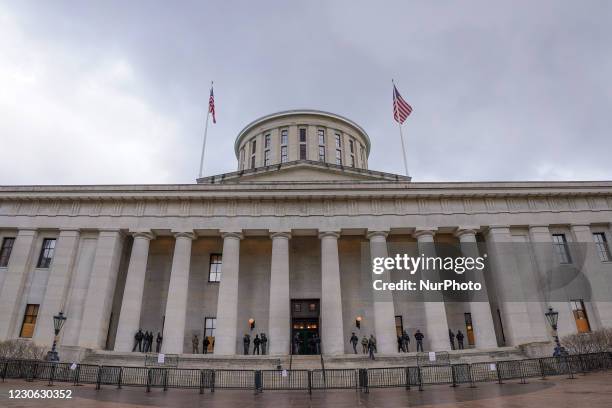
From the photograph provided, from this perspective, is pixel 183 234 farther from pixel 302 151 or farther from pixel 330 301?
pixel 302 151

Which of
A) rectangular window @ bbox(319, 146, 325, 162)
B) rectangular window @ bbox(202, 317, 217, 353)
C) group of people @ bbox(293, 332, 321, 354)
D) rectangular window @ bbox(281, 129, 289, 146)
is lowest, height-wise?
group of people @ bbox(293, 332, 321, 354)

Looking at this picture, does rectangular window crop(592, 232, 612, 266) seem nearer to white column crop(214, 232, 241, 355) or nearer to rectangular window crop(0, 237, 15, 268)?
white column crop(214, 232, 241, 355)

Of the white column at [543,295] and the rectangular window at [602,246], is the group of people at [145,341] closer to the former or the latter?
the white column at [543,295]

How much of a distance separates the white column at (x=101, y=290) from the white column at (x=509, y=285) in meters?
28.2

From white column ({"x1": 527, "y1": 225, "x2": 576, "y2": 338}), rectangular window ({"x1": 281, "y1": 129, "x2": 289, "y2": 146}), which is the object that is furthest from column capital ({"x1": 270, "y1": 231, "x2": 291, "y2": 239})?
rectangular window ({"x1": 281, "y1": 129, "x2": 289, "y2": 146})

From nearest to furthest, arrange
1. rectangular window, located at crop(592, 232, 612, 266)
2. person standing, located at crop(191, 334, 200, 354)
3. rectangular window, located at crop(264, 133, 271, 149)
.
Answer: person standing, located at crop(191, 334, 200, 354)
rectangular window, located at crop(592, 232, 612, 266)
rectangular window, located at crop(264, 133, 271, 149)

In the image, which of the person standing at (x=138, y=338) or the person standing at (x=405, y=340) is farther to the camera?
the person standing at (x=405, y=340)

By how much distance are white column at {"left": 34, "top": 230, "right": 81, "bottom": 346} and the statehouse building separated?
0.28 ft

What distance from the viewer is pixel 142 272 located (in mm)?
28562

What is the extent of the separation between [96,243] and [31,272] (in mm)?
5257

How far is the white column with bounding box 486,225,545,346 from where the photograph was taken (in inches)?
1035

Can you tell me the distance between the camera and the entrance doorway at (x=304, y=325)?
99.2ft

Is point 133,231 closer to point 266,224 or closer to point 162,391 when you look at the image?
point 266,224

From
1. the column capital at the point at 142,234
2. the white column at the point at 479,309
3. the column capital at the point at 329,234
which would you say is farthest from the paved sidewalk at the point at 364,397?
the column capital at the point at 329,234
